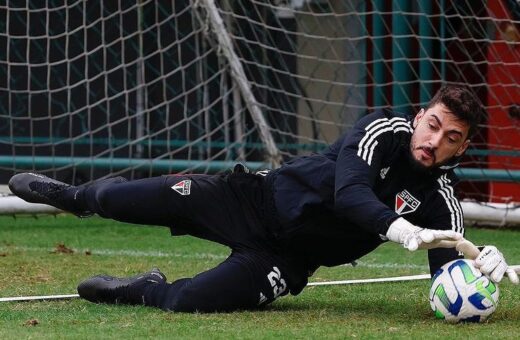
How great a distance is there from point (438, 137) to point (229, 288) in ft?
3.13

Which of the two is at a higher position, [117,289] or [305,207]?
[305,207]

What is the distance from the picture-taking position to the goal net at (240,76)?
342 inches

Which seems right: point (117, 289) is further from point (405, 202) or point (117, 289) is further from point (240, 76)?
point (240, 76)

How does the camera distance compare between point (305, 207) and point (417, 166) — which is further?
point (305, 207)

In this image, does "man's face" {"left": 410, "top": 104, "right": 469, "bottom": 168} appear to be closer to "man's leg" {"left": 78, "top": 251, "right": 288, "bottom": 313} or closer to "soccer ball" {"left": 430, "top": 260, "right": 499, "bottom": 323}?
"soccer ball" {"left": 430, "top": 260, "right": 499, "bottom": 323}

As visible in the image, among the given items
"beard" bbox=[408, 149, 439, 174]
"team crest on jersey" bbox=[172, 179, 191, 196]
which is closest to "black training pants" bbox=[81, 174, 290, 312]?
"team crest on jersey" bbox=[172, 179, 191, 196]

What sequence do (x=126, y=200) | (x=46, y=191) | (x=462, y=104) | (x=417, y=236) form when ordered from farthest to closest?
1. (x=46, y=191)
2. (x=126, y=200)
3. (x=462, y=104)
4. (x=417, y=236)

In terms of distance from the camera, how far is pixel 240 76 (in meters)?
8.62

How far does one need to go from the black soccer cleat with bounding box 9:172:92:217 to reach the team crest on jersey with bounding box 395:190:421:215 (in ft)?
4.27

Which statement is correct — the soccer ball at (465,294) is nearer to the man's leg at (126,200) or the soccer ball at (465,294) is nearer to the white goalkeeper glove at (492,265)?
the white goalkeeper glove at (492,265)

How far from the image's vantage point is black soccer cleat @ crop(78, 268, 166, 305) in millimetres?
5203

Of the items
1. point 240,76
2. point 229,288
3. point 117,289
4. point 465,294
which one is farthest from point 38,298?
point 240,76

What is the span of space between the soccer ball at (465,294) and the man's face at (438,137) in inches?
15.3

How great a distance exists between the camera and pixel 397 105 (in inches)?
350
